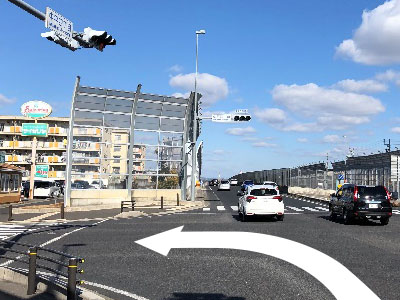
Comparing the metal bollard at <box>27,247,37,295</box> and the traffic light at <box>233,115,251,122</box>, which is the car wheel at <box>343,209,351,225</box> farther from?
the metal bollard at <box>27,247,37,295</box>

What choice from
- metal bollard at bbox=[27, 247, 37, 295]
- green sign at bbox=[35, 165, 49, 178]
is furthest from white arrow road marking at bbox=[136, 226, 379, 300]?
green sign at bbox=[35, 165, 49, 178]

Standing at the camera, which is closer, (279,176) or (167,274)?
(167,274)

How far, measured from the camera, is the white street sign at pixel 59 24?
1034cm

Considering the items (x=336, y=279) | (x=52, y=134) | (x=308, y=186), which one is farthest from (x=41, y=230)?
(x=52, y=134)

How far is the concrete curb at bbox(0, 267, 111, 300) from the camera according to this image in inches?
254

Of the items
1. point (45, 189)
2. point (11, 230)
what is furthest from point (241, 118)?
point (45, 189)

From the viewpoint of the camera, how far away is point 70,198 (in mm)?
28281

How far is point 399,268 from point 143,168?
23688 mm

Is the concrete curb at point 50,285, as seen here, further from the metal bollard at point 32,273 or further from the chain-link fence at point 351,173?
the chain-link fence at point 351,173

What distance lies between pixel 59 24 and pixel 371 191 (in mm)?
14840

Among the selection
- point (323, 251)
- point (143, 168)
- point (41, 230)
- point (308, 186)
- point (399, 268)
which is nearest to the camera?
point (399, 268)

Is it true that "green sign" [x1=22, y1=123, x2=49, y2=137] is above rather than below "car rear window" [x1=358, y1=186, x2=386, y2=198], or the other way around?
above

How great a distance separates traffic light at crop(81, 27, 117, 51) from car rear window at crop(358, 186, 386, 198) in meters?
13.2

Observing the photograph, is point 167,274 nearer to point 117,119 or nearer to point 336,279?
point 336,279
